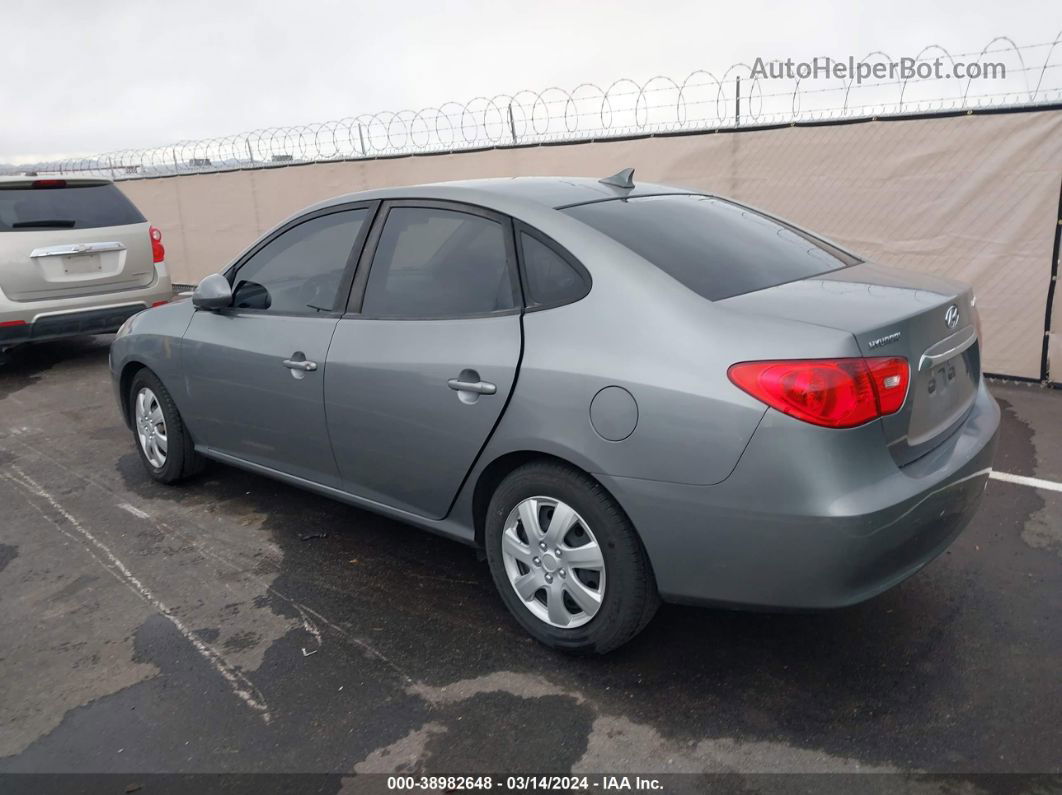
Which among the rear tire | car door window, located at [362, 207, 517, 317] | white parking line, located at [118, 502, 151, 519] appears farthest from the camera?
the rear tire

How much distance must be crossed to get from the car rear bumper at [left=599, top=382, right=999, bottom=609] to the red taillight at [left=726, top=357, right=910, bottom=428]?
4cm

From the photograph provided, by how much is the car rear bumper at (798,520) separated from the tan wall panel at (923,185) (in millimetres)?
4413

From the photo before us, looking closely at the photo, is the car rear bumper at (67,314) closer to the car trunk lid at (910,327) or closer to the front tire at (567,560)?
the front tire at (567,560)

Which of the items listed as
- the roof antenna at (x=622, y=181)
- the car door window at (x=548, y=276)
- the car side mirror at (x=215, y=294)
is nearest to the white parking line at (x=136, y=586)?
the car side mirror at (x=215, y=294)

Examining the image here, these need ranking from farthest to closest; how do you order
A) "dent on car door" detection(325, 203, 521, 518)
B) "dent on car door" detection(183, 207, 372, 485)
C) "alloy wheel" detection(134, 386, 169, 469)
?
1. "alloy wheel" detection(134, 386, 169, 469)
2. "dent on car door" detection(183, 207, 372, 485)
3. "dent on car door" detection(325, 203, 521, 518)

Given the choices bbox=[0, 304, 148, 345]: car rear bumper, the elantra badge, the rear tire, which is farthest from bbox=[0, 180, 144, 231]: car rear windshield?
the elantra badge

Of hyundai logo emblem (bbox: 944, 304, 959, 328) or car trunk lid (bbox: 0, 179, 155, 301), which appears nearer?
hyundai logo emblem (bbox: 944, 304, 959, 328)

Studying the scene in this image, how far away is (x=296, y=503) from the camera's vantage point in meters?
4.77

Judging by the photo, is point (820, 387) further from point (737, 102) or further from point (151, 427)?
point (737, 102)

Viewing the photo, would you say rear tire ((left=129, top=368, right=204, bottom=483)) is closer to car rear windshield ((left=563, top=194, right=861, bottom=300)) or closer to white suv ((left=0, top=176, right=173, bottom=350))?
car rear windshield ((left=563, top=194, right=861, bottom=300))

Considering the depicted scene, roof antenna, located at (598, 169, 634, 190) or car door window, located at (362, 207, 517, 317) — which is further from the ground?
roof antenna, located at (598, 169, 634, 190)

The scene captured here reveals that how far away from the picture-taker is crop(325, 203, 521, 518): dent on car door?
317 centimetres

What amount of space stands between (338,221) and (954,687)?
3062mm

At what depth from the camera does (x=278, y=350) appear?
156 inches
